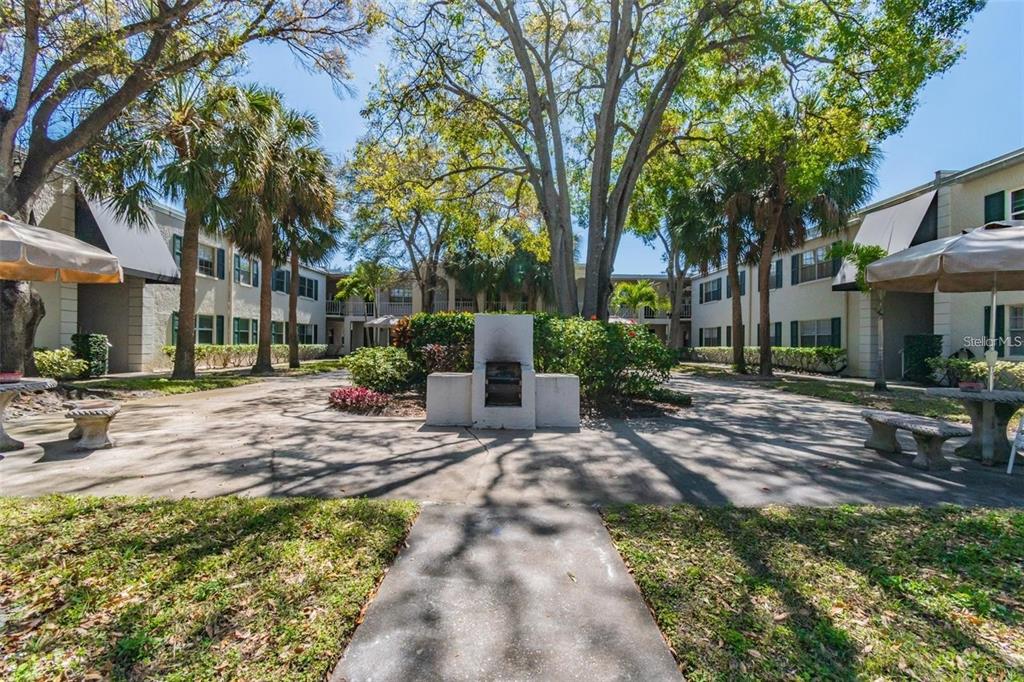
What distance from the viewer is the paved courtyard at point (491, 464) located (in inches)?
179

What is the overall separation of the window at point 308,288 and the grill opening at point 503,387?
2867 cm

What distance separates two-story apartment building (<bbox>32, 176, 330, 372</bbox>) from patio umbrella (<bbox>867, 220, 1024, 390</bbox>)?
1769 cm

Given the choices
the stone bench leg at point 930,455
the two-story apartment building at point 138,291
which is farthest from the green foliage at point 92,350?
the stone bench leg at point 930,455

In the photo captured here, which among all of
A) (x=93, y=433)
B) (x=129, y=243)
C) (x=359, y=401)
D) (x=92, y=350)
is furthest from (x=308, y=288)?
(x=93, y=433)

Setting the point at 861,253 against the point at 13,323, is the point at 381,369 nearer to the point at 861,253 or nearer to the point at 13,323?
the point at 13,323

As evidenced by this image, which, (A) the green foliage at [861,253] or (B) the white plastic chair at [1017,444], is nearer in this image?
(B) the white plastic chair at [1017,444]

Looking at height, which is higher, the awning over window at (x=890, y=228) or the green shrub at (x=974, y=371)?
the awning over window at (x=890, y=228)

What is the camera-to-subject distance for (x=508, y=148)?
16453 mm

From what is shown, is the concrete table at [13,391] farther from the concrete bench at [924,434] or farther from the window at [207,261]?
the window at [207,261]

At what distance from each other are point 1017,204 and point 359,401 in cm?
1836

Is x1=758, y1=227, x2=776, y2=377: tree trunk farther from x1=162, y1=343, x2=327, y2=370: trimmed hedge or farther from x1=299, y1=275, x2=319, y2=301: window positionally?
x1=299, y1=275, x2=319, y2=301: window

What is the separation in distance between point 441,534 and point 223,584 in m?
1.38

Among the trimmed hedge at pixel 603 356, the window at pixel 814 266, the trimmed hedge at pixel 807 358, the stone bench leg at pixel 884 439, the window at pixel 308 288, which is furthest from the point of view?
the window at pixel 308 288

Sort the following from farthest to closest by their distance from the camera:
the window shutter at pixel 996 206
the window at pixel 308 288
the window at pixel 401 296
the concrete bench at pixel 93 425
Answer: the window at pixel 401 296
the window at pixel 308 288
the window shutter at pixel 996 206
the concrete bench at pixel 93 425
